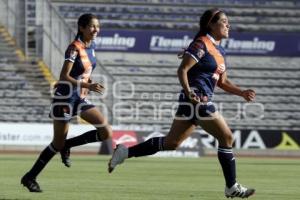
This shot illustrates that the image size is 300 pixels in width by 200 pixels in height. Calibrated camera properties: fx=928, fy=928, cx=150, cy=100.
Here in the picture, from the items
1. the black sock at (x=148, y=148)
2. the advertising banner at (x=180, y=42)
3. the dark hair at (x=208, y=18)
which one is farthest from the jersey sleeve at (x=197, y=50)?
the advertising banner at (x=180, y=42)

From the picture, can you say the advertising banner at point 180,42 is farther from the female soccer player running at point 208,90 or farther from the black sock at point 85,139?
the female soccer player running at point 208,90

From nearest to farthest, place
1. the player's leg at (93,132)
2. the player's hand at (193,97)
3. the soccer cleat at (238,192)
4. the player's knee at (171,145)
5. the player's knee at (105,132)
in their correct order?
1. the player's hand at (193,97)
2. the soccer cleat at (238,192)
3. the player's knee at (171,145)
4. the player's leg at (93,132)
5. the player's knee at (105,132)

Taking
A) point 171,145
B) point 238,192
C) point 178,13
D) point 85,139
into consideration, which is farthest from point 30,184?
point 178,13

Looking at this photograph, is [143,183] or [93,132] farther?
[143,183]

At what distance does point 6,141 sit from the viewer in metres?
29.5

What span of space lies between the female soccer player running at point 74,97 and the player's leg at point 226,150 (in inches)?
66.7

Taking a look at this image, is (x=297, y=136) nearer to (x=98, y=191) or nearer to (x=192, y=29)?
(x=192, y=29)

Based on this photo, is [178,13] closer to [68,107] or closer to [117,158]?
[68,107]

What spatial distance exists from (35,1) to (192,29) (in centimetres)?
649

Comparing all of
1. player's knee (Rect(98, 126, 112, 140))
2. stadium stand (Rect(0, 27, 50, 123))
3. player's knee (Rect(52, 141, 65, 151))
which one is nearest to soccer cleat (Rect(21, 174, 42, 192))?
player's knee (Rect(52, 141, 65, 151))

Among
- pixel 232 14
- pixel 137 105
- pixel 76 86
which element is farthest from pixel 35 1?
pixel 76 86

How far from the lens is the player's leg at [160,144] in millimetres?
10734

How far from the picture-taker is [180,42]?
121 ft

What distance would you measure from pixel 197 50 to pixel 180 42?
26448mm
